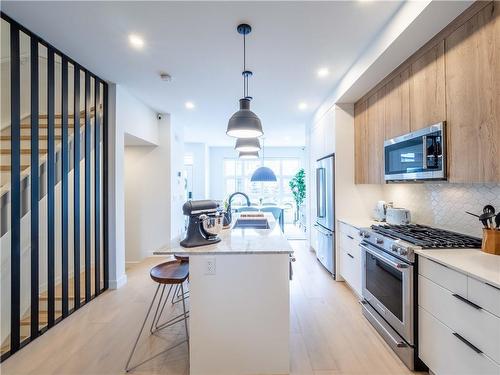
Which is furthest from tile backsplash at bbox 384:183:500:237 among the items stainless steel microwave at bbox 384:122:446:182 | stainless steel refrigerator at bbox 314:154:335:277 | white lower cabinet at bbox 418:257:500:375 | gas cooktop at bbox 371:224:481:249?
stainless steel refrigerator at bbox 314:154:335:277

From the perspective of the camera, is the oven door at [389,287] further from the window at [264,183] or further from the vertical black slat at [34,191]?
the window at [264,183]

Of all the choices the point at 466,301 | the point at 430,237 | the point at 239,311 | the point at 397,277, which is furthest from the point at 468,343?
the point at 239,311

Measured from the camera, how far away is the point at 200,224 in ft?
6.28

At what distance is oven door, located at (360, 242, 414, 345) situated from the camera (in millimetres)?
1896

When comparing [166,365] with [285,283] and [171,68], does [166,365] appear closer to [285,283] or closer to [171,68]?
[285,283]

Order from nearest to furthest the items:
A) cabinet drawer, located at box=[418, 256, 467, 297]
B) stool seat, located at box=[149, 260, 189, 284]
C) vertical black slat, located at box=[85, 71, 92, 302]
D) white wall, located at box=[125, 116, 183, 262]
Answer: cabinet drawer, located at box=[418, 256, 467, 297], stool seat, located at box=[149, 260, 189, 284], vertical black slat, located at box=[85, 71, 92, 302], white wall, located at box=[125, 116, 183, 262]

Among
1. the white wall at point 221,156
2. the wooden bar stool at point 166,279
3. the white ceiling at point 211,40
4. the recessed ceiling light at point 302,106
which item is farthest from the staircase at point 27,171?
the white wall at point 221,156

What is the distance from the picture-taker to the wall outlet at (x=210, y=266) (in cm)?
178

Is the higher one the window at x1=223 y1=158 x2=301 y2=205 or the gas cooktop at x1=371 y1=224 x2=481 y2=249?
the window at x1=223 y1=158 x2=301 y2=205

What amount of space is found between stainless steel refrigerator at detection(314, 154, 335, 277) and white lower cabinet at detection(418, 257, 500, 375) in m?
1.90

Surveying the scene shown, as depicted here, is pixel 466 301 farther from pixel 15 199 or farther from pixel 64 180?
pixel 64 180

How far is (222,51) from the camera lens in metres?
2.58

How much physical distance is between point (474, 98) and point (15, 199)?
3.60 meters

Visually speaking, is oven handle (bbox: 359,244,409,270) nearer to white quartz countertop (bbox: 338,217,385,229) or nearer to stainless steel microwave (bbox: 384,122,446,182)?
white quartz countertop (bbox: 338,217,385,229)
